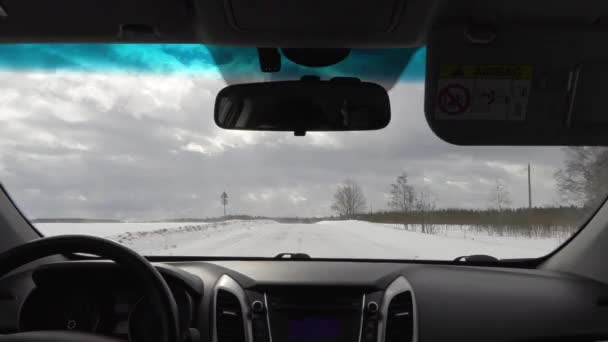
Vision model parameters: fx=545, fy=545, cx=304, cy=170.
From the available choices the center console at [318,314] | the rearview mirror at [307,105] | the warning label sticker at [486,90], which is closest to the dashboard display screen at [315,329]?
the center console at [318,314]

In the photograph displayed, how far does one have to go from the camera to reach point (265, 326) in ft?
10.9

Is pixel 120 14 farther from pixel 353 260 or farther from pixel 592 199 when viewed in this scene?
pixel 592 199

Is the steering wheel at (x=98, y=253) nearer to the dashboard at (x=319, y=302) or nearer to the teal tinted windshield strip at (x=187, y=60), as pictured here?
the dashboard at (x=319, y=302)

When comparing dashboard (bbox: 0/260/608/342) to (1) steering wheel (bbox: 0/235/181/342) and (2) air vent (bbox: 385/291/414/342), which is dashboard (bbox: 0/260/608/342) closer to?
(2) air vent (bbox: 385/291/414/342)

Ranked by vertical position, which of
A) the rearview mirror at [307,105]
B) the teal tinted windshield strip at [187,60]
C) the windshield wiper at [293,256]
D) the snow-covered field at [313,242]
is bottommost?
the windshield wiper at [293,256]

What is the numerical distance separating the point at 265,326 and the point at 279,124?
125 centimetres

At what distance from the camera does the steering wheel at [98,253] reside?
2.09 meters

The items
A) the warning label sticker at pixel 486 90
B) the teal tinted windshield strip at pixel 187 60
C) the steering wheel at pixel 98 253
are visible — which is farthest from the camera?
the teal tinted windshield strip at pixel 187 60

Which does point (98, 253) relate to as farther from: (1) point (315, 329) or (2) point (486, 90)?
(2) point (486, 90)

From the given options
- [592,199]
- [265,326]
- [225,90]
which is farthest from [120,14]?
[592,199]

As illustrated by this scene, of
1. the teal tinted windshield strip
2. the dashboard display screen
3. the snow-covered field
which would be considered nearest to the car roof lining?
the teal tinted windshield strip

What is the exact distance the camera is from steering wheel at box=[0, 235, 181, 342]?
2.09 metres

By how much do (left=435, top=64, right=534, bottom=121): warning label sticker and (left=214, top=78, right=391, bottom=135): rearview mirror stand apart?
1.54 feet

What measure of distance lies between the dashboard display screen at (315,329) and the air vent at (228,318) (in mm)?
308
